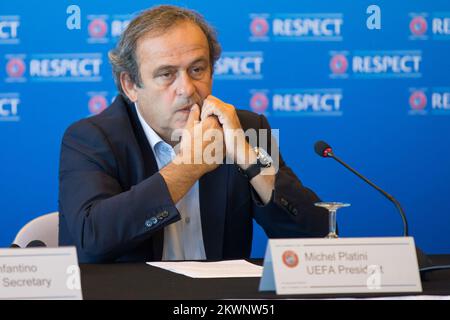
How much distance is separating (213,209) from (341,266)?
118 centimetres

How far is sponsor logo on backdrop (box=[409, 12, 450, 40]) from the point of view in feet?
15.7

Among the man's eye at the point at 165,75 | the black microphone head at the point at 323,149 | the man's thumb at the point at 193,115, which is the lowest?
the black microphone head at the point at 323,149

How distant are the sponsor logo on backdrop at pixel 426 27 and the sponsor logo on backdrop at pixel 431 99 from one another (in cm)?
30

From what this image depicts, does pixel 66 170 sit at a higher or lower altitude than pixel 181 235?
higher

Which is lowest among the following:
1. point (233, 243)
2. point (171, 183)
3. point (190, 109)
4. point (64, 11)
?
point (233, 243)

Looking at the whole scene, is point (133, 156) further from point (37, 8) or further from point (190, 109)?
point (37, 8)

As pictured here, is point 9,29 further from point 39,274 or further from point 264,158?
point 39,274

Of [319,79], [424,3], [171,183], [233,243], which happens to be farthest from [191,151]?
[424,3]

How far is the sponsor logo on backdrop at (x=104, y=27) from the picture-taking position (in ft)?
15.3

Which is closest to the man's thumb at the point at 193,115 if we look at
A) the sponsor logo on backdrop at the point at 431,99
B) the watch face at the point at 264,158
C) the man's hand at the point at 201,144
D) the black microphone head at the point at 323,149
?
the man's hand at the point at 201,144

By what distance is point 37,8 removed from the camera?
4.67m

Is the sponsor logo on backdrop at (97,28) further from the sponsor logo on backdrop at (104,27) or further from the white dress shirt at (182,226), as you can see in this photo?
the white dress shirt at (182,226)

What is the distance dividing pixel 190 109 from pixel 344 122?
209 centimetres

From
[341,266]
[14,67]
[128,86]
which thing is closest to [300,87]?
[14,67]
